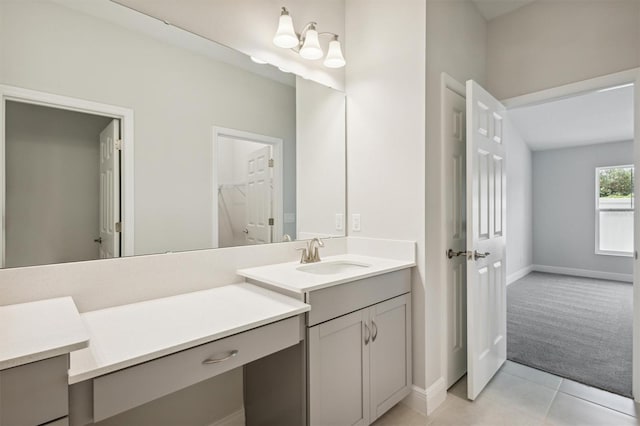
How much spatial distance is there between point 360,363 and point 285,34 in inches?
70.3

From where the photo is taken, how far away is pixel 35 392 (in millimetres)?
760

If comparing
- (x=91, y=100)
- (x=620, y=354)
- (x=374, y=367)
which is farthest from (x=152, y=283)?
(x=620, y=354)

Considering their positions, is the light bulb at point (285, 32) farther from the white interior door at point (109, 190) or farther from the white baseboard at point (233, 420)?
the white baseboard at point (233, 420)

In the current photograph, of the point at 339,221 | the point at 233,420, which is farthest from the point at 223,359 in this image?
the point at 339,221

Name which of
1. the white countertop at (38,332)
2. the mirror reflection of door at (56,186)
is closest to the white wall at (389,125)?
the mirror reflection of door at (56,186)

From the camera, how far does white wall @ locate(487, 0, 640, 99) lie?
6.58 feet

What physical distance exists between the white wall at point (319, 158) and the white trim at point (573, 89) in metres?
1.39

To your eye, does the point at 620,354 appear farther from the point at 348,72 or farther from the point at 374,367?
the point at 348,72

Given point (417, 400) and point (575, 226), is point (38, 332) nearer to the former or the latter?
point (417, 400)

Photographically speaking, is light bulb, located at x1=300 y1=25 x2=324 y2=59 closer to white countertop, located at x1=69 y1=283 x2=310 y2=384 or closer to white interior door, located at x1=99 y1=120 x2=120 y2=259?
white interior door, located at x1=99 y1=120 x2=120 y2=259

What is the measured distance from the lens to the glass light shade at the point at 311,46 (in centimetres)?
187

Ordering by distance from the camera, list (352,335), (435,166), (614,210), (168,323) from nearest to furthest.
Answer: (168,323), (352,335), (435,166), (614,210)

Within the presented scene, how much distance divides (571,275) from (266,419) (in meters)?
6.32

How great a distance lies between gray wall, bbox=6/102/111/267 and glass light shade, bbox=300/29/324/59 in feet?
3.73
